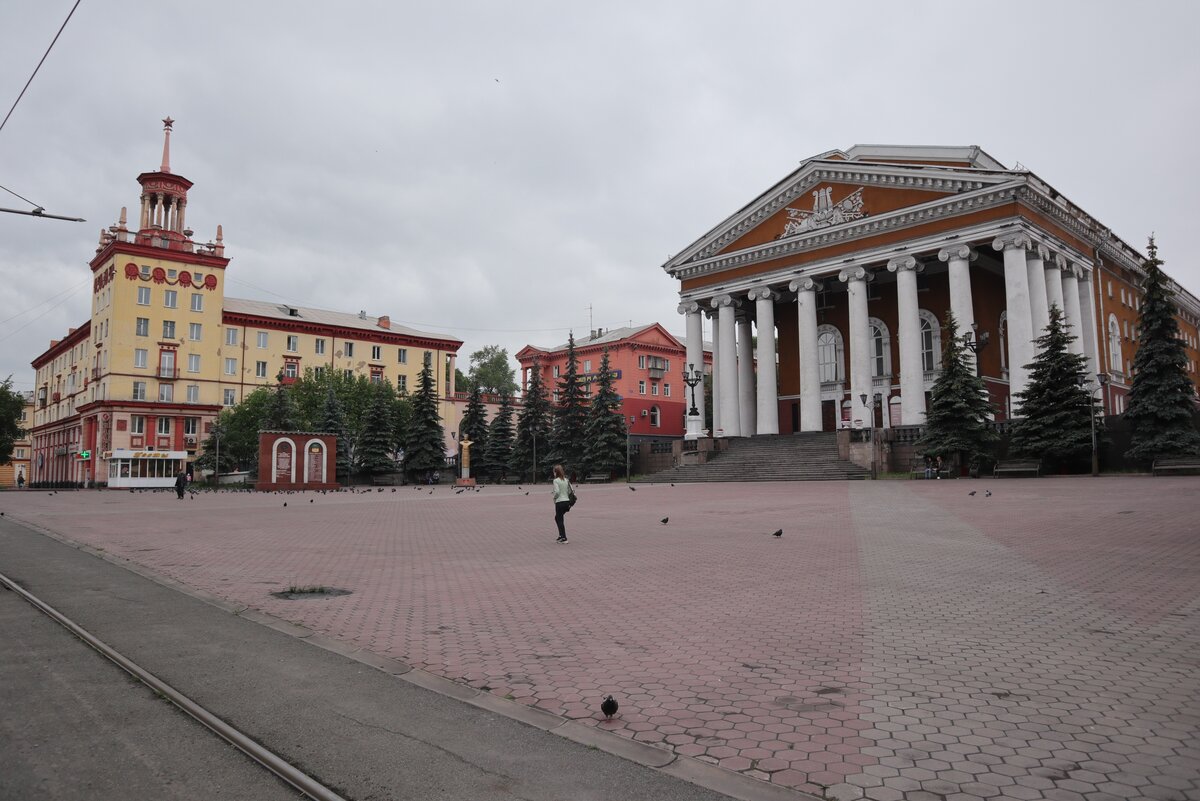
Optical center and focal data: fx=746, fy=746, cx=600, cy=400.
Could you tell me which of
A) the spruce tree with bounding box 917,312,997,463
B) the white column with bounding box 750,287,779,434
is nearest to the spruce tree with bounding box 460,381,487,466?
the white column with bounding box 750,287,779,434

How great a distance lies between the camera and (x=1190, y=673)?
17.3 ft

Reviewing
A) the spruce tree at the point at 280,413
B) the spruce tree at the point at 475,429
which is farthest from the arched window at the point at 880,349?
the spruce tree at the point at 280,413

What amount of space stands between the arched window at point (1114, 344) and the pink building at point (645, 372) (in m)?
37.0

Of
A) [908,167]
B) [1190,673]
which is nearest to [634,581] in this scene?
[1190,673]

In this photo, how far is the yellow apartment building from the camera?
62.8 meters

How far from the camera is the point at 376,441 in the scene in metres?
55.7

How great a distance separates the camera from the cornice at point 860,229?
38.2m

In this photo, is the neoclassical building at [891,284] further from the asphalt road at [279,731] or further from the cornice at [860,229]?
the asphalt road at [279,731]

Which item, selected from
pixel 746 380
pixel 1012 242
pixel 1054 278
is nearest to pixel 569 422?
pixel 746 380

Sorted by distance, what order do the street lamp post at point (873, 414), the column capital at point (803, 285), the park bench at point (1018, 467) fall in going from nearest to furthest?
the park bench at point (1018, 467)
the street lamp post at point (873, 414)
the column capital at point (803, 285)

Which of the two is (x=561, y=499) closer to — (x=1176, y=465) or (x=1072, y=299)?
(x=1176, y=465)

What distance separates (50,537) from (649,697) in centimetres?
1648

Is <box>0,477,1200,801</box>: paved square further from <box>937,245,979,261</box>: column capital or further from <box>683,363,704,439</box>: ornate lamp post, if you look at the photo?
<box>683,363,704,439</box>: ornate lamp post

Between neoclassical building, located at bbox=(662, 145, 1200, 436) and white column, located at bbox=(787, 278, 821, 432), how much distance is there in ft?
0.28
